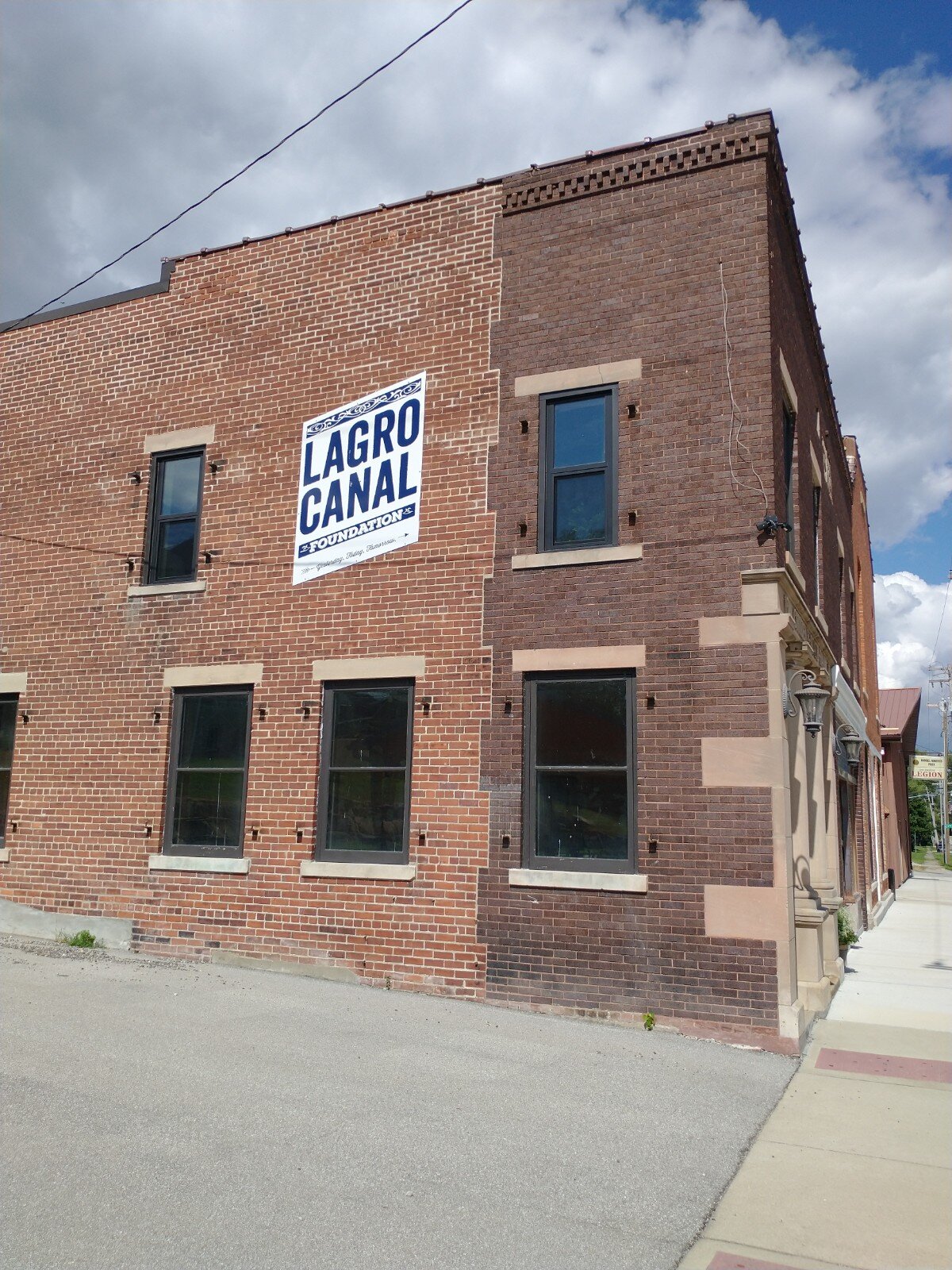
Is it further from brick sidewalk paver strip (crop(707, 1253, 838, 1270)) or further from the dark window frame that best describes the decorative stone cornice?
the dark window frame

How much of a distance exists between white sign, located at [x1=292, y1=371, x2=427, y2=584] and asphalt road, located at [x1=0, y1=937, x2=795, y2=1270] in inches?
170

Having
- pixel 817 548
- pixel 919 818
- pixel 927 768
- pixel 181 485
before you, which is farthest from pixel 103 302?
pixel 919 818

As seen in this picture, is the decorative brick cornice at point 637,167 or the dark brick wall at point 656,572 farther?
the decorative brick cornice at point 637,167

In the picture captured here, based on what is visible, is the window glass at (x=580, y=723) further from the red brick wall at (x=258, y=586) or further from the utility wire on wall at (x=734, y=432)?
the utility wire on wall at (x=734, y=432)

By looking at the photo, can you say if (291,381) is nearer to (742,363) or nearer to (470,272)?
(470,272)

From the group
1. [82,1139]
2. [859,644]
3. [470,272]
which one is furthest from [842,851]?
[82,1139]

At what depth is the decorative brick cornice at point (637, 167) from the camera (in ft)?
31.5

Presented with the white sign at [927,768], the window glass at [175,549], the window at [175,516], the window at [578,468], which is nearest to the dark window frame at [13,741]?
the window at [175,516]

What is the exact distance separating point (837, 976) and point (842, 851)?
416 cm

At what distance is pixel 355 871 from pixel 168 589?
3810 mm

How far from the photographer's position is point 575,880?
350 inches

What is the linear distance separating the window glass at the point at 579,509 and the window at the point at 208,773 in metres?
3.68

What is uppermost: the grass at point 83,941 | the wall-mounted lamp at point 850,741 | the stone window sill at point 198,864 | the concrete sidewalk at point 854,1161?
Result: the wall-mounted lamp at point 850,741

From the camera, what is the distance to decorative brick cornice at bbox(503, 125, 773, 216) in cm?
960
